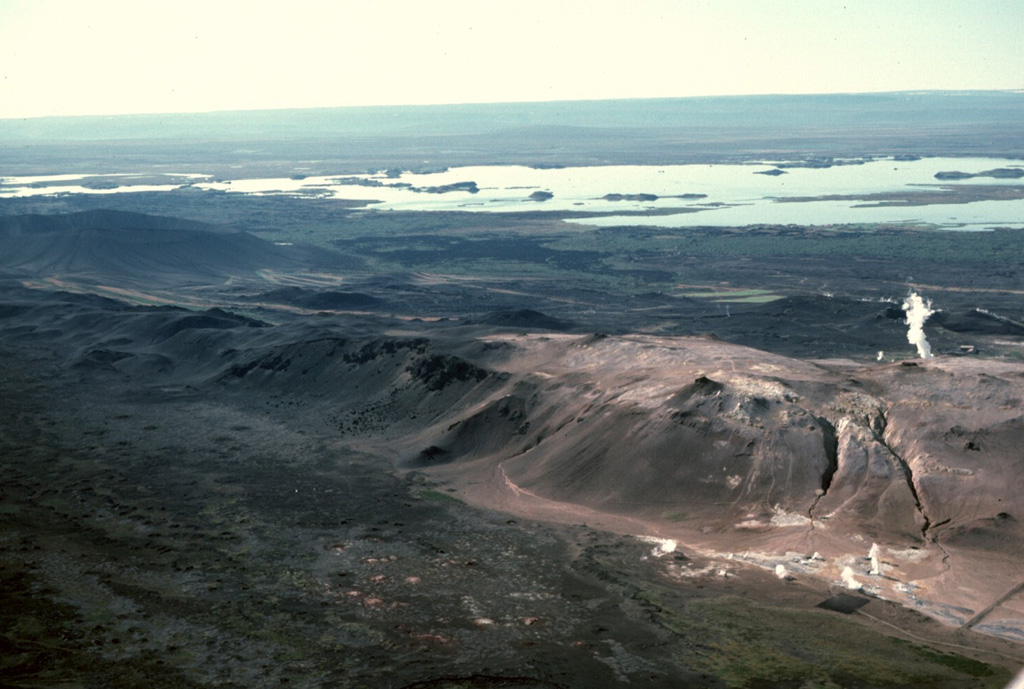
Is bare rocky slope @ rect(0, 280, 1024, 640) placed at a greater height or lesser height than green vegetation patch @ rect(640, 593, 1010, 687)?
greater

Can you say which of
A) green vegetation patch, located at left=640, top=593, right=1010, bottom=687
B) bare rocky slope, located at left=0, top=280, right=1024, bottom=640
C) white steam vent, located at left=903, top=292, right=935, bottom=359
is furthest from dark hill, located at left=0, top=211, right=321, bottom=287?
green vegetation patch, located at left=640, top=593, right=1010, bottom=687

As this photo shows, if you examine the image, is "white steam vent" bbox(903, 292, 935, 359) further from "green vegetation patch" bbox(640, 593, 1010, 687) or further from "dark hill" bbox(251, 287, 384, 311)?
"dark hill" bbox(251, 287, 384, 311)

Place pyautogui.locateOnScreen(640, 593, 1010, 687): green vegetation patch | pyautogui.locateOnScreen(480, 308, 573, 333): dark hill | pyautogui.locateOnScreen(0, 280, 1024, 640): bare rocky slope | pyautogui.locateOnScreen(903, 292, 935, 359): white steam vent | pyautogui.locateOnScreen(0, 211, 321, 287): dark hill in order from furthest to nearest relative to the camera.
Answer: pyautogui.locateOnScreen(0, 211, 321, 287): dark hill, pyautogui.locateOnScreen(480, 308, 573, 333): dark hill, pyautogui.locateOnScreen(903, 292, 935, 359): white steam vent, pyautogui.locateOnScreen(0, 280, 1024, 640): bare rocky slope, pyautogui.locateOnScreen(640, 593, 1010, 687): green vegetation patch

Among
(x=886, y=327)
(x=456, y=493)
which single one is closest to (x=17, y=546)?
(x=456, y=493)

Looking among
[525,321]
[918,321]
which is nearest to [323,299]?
[525,321]

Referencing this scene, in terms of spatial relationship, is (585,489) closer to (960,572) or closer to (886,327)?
(960,572)

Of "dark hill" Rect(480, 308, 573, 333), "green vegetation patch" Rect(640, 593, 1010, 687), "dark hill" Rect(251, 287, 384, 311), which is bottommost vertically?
"green vegetation patch" Rect(640, 593, 1010, 687)

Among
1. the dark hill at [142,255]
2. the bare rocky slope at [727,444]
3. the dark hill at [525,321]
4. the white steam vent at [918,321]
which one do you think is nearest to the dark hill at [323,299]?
the dark hill at [142,255]

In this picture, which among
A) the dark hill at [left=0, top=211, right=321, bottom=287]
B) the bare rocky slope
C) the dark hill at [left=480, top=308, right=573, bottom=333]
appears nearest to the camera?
the bare rocky slope

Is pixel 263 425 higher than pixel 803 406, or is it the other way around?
pixel 803 406
